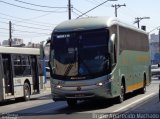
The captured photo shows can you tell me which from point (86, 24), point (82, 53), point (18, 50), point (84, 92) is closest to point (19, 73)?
point (18, 50)

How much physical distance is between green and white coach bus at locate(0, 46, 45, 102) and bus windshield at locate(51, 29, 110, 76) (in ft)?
17.6

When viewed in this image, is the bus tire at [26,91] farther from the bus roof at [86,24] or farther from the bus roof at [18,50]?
the bus roof at [86,24]

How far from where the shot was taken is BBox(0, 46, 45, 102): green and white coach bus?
2459cm

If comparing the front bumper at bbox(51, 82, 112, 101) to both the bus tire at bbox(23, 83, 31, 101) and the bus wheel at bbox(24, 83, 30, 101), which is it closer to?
the bus tire at bbox(23, 83, 31, 101)

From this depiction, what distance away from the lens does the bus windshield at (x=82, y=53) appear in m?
19.3

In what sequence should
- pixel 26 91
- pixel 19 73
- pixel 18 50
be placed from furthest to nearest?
pixel 26 91, pixel 18 50, pixel 19 73

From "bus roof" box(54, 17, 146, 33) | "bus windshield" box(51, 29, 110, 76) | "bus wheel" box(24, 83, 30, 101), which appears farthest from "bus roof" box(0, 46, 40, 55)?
"bus windshield" box(51, 29, 110, 76)

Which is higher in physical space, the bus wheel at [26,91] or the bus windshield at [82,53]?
the bus windshield at [82,53]

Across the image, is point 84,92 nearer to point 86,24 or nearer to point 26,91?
point 86,24

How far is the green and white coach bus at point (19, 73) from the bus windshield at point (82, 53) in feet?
17.6

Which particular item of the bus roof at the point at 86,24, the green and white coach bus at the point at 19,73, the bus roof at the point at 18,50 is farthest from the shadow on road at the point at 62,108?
the bus roof at the point at 18,50

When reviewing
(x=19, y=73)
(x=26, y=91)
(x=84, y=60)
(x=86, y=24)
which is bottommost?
(x=26, y=91)

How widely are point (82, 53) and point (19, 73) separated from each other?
7722 mm

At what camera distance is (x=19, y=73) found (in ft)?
86.4
